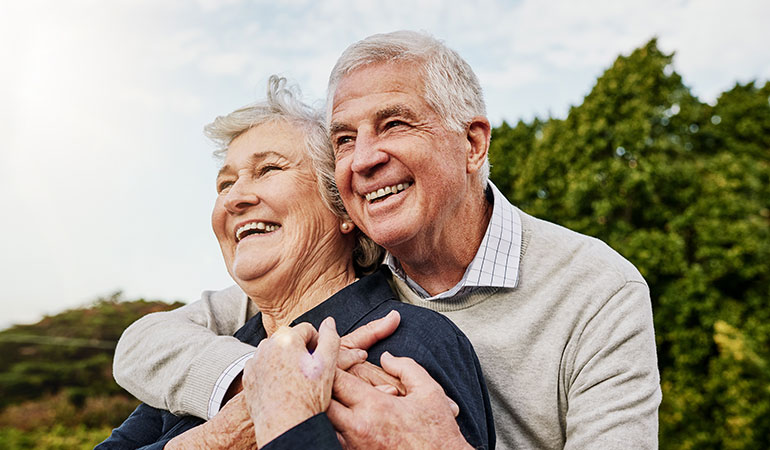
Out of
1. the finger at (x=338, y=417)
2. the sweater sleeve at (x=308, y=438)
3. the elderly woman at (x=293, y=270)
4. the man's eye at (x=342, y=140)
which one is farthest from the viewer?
the man's eye at (x=342, y=140)

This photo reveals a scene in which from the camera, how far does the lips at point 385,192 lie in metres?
2.07

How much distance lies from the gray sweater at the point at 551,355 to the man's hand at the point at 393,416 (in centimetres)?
66

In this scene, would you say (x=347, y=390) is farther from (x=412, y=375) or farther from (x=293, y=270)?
(x=293, y=270)

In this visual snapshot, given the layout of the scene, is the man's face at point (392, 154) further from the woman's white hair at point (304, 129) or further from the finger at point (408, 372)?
the finger at point (408, 372)

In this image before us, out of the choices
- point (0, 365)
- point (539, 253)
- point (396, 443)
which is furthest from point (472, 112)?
point (0, 365)

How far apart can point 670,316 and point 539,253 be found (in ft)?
29.2

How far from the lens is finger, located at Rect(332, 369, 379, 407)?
133 cm

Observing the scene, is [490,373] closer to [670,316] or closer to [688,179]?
[670,316]

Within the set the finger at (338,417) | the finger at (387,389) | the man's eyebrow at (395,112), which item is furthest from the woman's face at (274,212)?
the finger at (338,417)

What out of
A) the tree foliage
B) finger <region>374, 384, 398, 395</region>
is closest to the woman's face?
finger <region>374, 384, 398, 395</region>

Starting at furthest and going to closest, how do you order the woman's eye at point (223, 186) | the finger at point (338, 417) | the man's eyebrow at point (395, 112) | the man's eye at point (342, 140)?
1. the woman's eye at point (223, 186)
2. the man's eye at point (342, 140)
3. the man's eyebrow at point (395, 112)
4. the finger at point (338, 417)

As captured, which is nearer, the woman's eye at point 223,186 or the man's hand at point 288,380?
the man's hand at point 288,380

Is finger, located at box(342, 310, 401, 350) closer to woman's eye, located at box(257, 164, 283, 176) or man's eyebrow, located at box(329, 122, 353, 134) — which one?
man's eyebrow, located at box(329, 122, 353, 134)

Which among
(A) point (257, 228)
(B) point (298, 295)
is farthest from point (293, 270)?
(A) point (257, 228)
